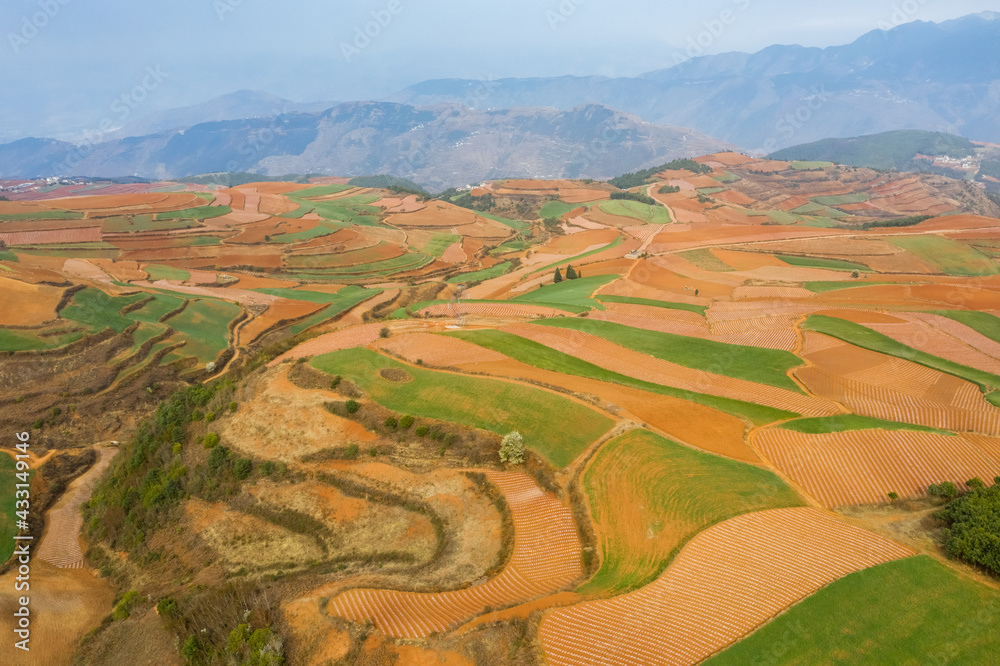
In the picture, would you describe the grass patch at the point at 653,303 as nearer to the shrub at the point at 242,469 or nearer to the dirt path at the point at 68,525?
the shrub at the point at 242,469

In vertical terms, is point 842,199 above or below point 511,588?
above

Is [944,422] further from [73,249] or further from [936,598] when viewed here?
[73,249]

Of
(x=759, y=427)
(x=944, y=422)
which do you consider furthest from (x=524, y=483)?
(x=944, y=422)

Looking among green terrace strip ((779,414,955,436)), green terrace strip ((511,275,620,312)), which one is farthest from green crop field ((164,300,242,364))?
green terrace strip ((779,414,955,436))

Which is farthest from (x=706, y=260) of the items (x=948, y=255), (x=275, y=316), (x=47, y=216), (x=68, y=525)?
(x=47, y=216)

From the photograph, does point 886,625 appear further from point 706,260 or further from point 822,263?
point 822,263

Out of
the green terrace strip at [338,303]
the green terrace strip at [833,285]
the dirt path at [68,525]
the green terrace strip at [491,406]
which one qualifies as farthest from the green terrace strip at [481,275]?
the dirt path at [68,525]

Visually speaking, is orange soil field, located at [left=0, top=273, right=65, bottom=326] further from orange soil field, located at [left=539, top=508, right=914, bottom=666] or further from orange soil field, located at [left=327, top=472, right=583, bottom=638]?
orange soil field, located at [left=539, top=508, right=914, bottom=666]

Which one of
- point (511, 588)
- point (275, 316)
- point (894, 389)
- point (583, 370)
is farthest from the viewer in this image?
point (275, 316)
